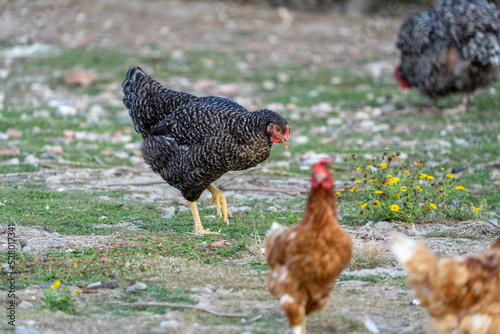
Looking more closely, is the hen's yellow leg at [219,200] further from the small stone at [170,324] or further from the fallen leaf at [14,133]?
the fallen leaf at [14,133]

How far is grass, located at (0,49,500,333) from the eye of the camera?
4.86 m

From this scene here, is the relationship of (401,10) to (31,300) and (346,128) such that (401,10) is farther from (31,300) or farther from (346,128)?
(31,300)

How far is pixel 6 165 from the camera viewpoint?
851 cm

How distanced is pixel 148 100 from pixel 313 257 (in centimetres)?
356

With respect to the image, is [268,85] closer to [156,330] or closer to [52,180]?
[52,180]

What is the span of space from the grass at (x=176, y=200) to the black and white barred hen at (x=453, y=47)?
64 cm

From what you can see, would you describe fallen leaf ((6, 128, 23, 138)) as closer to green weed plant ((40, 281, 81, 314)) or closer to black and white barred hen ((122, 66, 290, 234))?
black and white barred hen ((122, 66, 290, 234))

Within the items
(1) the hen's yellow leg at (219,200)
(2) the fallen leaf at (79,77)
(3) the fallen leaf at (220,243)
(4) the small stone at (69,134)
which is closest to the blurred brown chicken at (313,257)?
(3) the fallen leaf at (220,243)

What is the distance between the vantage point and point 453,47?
36.5 ft

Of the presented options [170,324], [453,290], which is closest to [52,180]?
[170,324]

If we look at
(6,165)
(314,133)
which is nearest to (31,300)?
(6,165)

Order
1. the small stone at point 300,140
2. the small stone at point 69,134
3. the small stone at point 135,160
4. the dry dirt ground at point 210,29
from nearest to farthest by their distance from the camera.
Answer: the small stone at point 135,160 → the small stone at point 300,140 → the small stone at point 69,134 → the dry dirt ground at point 210,29

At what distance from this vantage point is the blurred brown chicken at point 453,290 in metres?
3.40

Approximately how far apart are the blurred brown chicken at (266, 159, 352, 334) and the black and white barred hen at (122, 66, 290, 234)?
198cm
